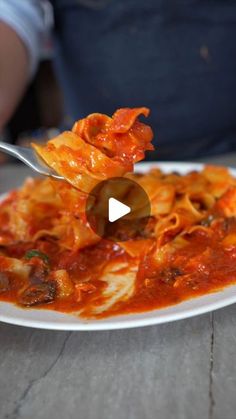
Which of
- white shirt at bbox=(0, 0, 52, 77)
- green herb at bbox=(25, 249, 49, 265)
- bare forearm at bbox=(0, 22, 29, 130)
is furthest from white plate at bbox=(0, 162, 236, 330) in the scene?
white shirt at bbox=(0, 0, 52, 77)

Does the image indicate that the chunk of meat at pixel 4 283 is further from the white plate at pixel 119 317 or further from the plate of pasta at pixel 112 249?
the white plate at pixel 119 317

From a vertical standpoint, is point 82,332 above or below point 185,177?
above

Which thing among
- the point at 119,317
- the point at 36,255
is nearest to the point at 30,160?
the point at 36,255

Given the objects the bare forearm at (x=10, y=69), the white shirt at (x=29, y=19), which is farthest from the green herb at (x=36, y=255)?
the white shirt at (x=29, y=19)

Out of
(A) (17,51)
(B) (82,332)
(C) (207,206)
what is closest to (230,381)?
(B) (82,332)

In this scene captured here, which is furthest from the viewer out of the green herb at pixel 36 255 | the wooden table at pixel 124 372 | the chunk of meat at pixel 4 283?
the green herb at pixel 36 255

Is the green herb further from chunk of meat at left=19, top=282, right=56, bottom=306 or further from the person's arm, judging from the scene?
the person's arm

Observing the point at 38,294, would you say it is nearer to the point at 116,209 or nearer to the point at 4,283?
the point at 4,283

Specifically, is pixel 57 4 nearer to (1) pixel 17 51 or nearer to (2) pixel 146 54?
(1) pixel 17 51
